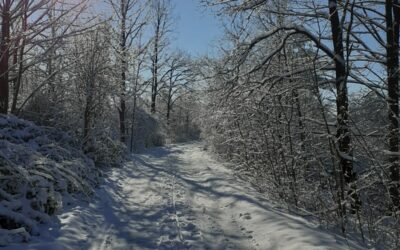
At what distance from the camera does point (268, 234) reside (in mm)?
6641

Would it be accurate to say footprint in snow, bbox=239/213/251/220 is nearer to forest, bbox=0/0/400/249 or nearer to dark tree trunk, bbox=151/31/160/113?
forest, bbox=0/0/400/249

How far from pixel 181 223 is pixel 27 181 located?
2820 millimetres

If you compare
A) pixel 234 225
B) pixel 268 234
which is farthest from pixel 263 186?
pixel 268 234

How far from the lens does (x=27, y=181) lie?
23.2 feet

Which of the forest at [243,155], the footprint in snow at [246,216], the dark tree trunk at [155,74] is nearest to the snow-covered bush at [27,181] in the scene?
the forest at [243,155]

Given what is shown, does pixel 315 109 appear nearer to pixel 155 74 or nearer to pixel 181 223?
pixel 181 223

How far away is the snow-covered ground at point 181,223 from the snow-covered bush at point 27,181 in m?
0.31

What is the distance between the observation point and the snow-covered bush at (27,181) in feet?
20.6

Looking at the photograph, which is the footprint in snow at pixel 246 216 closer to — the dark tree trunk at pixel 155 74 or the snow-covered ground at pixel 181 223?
the snow-covered ground at pixel 181 223

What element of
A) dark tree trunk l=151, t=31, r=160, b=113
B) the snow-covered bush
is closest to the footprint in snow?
the snow-covered bush

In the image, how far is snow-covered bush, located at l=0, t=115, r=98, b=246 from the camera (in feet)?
20.6

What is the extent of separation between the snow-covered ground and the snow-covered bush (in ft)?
1.03

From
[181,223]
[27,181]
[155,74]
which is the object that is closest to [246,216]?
[181,223]

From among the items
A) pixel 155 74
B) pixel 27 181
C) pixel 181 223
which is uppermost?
pixel 155 74
